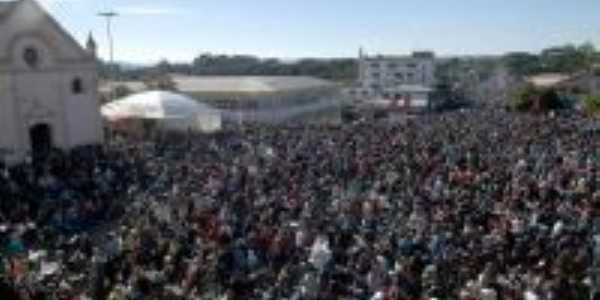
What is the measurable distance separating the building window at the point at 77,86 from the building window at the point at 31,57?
209cm

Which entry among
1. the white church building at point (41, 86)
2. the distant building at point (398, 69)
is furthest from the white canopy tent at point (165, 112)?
the distant building at point (398, 69)

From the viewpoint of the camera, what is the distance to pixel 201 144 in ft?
140

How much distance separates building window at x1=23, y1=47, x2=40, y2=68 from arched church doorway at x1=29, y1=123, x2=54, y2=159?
2516mm

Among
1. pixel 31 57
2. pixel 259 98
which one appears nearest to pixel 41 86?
pixel 31 57

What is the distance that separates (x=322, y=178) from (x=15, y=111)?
51.7ft

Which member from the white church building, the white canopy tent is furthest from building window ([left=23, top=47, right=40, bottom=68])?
the white canopy tent

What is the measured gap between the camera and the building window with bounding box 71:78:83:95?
145 ft

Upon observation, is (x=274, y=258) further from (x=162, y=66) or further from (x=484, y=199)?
→ (x=162, y=66)

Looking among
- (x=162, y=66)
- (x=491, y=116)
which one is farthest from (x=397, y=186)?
(x=162, y=66)

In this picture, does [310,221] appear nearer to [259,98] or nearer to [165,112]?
[165,112]

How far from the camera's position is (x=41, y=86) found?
1694 inches

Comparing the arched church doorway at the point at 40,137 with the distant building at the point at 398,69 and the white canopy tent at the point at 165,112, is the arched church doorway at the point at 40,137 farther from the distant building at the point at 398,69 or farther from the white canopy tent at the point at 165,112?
the distant building at the point at 398,69

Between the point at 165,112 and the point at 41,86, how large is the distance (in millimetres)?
6070

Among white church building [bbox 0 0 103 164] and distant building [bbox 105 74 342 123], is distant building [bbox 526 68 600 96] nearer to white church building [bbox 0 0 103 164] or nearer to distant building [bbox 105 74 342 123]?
distant building [bbox 105 74 342 123]
